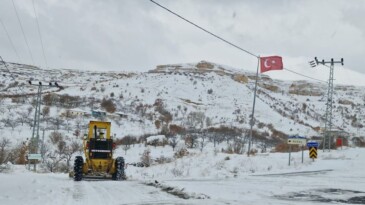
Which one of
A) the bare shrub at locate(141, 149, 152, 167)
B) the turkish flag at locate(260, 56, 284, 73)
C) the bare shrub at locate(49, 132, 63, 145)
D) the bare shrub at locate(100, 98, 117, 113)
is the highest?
the turkish flag at locate(260, 56, 284, 73)

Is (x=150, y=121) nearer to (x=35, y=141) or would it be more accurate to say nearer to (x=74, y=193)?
(x=35, y=141)

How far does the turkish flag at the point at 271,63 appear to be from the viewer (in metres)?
34.5

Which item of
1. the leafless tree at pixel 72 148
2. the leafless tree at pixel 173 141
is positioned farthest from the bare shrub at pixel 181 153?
the leafless tree at pixel 72 148

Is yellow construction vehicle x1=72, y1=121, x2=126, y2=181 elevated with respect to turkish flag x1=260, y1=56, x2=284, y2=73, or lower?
lower

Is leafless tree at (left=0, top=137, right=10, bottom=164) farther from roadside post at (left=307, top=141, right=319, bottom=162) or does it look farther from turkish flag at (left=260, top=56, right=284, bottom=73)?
roadside post at (left=307, top=141, right=319, bottom=162)

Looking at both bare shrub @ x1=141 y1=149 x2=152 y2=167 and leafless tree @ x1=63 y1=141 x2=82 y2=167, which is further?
leafless tree @ x1=63 y1=141 x2=82 y2=167

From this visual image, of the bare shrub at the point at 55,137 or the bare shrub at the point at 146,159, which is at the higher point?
the bare shrub at the point at 55,137

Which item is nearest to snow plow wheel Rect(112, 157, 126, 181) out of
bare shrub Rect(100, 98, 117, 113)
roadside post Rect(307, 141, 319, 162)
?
roadside post Rect(307, 141, 319, 162)

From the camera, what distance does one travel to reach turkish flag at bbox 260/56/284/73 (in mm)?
34500

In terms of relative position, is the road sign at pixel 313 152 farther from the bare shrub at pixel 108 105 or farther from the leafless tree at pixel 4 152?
the bare shrub at pixel 108 105

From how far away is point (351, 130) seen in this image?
90625 millimetres

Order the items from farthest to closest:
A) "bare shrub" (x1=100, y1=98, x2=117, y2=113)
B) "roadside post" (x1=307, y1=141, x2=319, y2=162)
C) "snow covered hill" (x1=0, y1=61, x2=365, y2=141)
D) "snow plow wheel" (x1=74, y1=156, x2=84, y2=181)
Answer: "bare shrub" (x1=100, y1=98, x2=117, y2=113) → "snow covered hill" (x1=0, y1=61, x2=365, y2=141) → "roadside post" (x1=307, y1=141, x2=319, y2=162) → "snow plow wheel" (x1=74, y1=156, x2=84, y2=181)

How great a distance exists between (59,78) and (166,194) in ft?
344

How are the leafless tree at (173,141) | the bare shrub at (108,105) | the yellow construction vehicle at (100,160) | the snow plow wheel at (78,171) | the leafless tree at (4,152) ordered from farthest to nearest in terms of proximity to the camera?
1. the bare shrub at (108,105)
2. the leafless tree at (173,141)
3. the leafless tree at (4,152)
4. the yellow construction vehicle at (100,160)
5. the snow plow wheel at (78,171)
